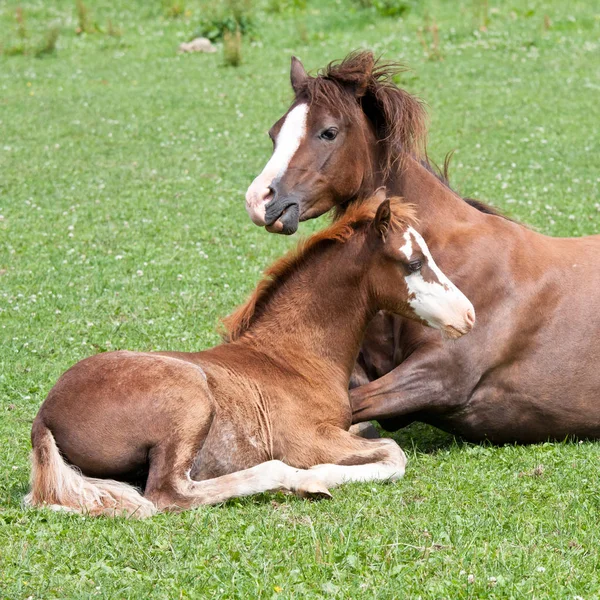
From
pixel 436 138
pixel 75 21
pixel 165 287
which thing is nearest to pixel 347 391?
pixel 165 287

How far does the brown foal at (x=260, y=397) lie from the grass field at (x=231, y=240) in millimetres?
188

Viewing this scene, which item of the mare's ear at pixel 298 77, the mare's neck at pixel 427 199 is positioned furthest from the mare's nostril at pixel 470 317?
the mare's ear at pixel 298 77

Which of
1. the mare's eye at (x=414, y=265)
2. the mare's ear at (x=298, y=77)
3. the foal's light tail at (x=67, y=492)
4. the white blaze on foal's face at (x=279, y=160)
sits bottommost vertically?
the foal's light tail at (x=67, y=492)

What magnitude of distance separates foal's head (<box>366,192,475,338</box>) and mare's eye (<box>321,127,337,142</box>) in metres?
0.72

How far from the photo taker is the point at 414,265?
6.04m

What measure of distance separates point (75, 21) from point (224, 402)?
20.7m

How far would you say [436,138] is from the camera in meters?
15.5

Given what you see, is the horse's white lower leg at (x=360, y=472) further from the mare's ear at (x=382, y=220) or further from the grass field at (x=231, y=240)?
the mare's ear at (x=382, y=220)

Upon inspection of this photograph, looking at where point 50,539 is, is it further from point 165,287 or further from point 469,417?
point 165,287

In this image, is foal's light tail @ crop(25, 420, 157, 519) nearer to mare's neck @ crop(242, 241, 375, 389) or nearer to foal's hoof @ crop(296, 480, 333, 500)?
foal's hoof @ crop(296, 480, 333, 500)

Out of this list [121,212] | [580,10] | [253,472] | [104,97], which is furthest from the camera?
[580,10]

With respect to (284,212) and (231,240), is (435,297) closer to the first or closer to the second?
(284,212)

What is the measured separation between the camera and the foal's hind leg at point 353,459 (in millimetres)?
5855

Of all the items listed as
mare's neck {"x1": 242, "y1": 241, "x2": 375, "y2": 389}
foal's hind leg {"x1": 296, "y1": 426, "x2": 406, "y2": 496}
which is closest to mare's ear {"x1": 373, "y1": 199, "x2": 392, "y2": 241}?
mare's neck {"x1": 242, "y1": 241, "x2": 375, "y2": 389}
